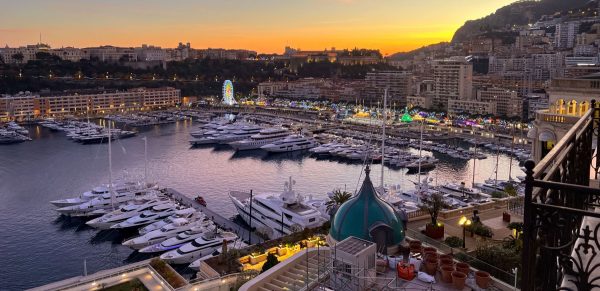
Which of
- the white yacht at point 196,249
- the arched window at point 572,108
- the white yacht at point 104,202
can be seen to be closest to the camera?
the arched window at point 572,108

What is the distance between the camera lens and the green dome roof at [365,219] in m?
7.64

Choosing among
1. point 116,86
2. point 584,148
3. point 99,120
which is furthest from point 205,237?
point 116,86

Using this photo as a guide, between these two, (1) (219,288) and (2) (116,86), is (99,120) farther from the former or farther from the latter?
(1) (219,288)

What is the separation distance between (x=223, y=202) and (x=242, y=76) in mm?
61100

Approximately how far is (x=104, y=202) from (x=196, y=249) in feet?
20.7

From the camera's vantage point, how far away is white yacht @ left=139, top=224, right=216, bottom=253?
48.6ft

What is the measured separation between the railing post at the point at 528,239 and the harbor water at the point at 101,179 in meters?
14.3

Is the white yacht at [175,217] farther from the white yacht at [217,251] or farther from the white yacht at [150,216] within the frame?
the white yacht at [217,251]

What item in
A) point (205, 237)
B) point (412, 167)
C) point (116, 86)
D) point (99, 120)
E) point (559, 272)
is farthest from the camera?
point (116, 86)

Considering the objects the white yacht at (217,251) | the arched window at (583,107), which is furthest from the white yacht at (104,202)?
the arched window at (583,107)

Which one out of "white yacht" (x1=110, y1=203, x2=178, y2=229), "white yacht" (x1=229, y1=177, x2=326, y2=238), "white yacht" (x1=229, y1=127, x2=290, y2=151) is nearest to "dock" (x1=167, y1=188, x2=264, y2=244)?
"white yacht" (x1=229, y1=177, x2=326, y2=238)

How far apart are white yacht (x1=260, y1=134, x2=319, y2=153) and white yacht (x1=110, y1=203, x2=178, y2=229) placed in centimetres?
1436

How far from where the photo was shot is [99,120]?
1929 inches

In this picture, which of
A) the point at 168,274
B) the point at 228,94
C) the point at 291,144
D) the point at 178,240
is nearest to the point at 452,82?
the point at 291,144
